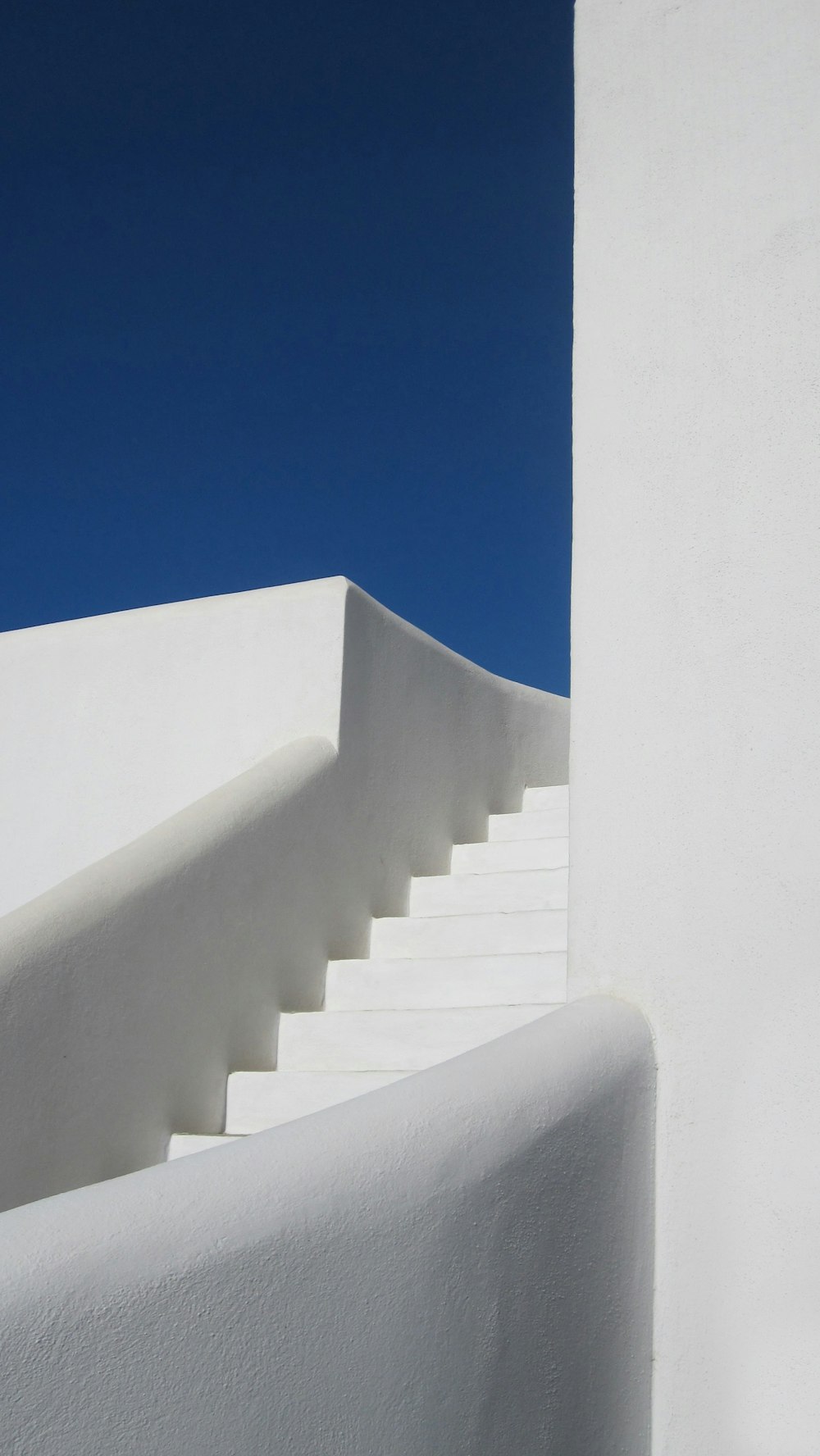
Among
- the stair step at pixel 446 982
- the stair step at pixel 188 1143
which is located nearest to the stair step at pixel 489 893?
the stair step at pixel 446 982

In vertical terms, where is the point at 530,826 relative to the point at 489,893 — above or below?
above

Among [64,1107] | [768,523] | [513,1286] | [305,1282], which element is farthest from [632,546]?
[64,1107]

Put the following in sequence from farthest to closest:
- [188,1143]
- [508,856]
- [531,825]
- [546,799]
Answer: [546,799]
[531,825]
[508,856]
[188,1143]

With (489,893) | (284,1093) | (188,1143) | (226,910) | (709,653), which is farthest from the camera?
(489,893)

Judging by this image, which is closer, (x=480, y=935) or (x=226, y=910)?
(x=226, y=910)

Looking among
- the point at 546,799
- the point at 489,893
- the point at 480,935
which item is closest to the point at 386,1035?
the point at 480,935

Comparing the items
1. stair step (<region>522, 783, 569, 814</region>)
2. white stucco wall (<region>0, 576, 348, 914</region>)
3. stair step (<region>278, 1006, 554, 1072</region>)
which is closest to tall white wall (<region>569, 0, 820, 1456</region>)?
stair step (<region>278, 1006, 554, 1072</region>)

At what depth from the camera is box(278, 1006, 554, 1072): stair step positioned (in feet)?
10.2

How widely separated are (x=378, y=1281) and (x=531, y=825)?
3872mm

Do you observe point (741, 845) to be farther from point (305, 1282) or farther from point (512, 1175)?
point (305, 1282)

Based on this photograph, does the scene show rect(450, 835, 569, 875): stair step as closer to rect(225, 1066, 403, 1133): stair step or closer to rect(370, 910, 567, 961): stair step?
rect(370, 910, 567, 961): stair step

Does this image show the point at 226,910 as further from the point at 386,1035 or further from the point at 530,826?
the point at 530,826

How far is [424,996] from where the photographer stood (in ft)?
11.7

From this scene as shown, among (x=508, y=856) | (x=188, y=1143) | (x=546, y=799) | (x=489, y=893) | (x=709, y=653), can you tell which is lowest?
(x=188, y=1143)
